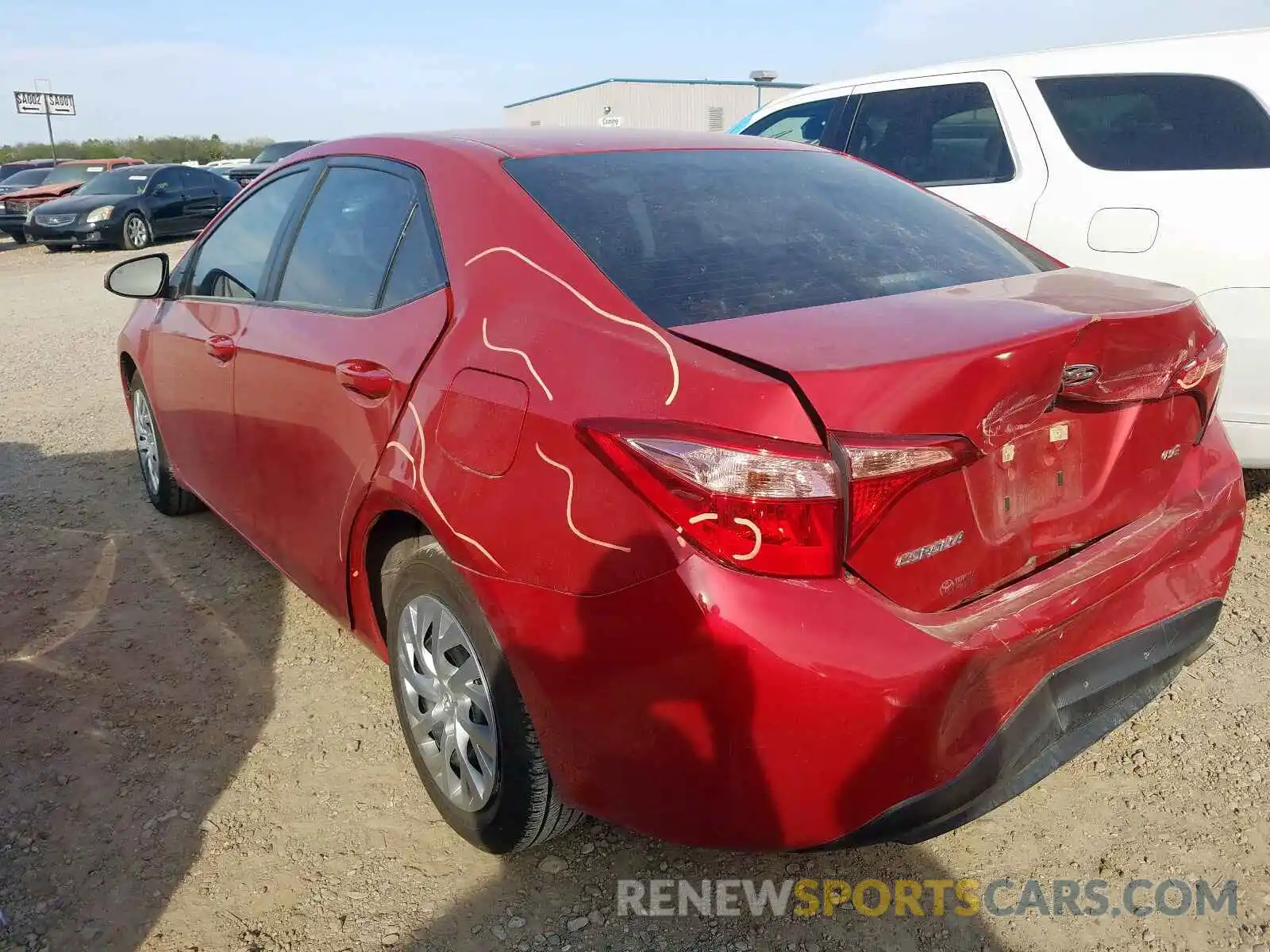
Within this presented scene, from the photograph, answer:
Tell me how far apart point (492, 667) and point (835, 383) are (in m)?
0.94

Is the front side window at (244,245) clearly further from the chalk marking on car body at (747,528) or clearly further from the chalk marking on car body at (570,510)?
the chalk marking on car body at (747,528)

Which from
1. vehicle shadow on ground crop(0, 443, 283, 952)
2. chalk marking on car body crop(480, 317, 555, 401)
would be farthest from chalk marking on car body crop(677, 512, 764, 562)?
vehicle shadow on ground crop(0, 443, 283, 952)

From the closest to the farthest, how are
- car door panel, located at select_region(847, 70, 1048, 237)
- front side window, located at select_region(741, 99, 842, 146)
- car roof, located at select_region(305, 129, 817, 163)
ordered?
car roof, located at select_region(305, 129, 817, 163) → car door panel, located at select_region(847, 70, 1048, 237) → front side window, located at select_region(741, 99, 842, 146)

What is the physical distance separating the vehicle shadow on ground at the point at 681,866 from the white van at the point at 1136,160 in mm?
2457

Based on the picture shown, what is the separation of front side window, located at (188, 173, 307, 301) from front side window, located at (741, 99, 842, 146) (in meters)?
2.93

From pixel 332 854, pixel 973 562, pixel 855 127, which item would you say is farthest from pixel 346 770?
pixel 855 127

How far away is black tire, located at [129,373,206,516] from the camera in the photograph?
4422 millimetres

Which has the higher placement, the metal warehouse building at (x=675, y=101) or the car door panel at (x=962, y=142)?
the metal warehouse building at (x=675, y=101)

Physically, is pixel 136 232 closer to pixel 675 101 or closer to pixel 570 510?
pixel 570 510

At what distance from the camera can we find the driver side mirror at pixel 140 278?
386 cm

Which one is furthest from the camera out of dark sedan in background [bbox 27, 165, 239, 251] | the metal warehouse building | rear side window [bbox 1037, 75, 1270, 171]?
the metal warehouse building

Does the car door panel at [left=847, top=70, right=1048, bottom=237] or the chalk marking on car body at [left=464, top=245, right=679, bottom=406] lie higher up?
the car door panel at [left=847, top=70, right=1048, bottom=237]

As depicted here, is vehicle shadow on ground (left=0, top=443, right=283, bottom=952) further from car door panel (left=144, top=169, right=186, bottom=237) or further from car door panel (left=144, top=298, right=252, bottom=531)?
car door panel (left=144, top=169, right=186, bottom=237)

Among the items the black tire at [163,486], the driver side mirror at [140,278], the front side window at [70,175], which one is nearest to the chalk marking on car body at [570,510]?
the driver side mirror at [140,278]
